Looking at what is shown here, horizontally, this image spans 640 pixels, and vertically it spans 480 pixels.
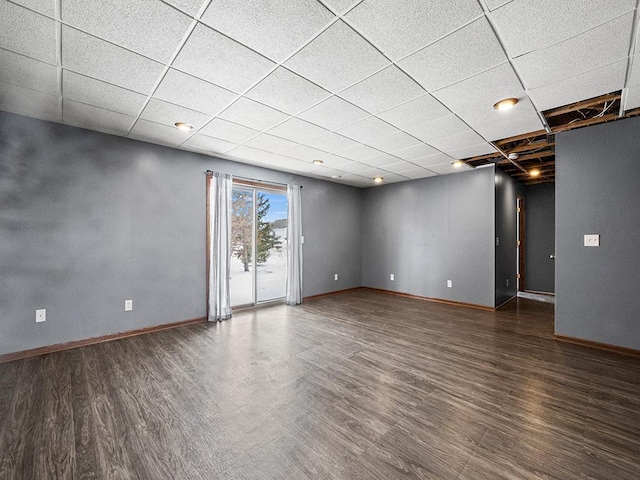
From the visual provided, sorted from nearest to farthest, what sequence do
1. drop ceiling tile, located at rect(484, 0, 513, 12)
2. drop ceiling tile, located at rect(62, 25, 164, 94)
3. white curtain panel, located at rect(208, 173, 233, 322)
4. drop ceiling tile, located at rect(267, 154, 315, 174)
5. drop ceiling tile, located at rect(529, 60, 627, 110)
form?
drop ceiling tile, located at rect(484, 0, 513, 12)
drop ceiling tile, located at rect(62, 25, 164, 94)
drop ceiling tile, located at rect(529, 60, 627, 110)
white curtain panel, located at rect(208, 173, 233, 322)
drop ceiling tile, located at rect(267, 154, 315, 174)

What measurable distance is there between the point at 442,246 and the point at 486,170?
1.62 m

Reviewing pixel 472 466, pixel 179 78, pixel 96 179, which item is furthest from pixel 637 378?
pixel 96 179

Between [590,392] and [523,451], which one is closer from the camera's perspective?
[523,451]

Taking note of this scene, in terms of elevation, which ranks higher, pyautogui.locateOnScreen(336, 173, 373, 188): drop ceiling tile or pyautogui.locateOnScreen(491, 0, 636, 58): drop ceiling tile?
pyautogui.locateOnScreen(336, 173, 373, 188): drop ceiling tile

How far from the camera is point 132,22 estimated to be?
67.5 inches

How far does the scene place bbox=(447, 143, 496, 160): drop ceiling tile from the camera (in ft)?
12.9

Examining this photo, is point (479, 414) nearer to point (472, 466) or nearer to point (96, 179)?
point (472, 466)

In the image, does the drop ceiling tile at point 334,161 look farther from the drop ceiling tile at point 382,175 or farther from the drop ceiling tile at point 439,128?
the drop ceiling tile at point 439,128

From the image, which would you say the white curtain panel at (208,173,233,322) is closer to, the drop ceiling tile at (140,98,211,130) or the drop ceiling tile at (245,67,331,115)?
the drop ceiling tile at (140,98,211,130)

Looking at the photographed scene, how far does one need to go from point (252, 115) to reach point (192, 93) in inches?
24.6

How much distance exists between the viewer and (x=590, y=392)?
7.47ft

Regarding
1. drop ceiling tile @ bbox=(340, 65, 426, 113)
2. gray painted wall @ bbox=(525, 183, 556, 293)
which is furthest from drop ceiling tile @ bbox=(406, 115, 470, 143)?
gray painted wall @ bbox=(525, 183, 556, 293)

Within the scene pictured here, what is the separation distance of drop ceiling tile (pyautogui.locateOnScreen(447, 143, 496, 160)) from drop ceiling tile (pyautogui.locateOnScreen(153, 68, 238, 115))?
328cm

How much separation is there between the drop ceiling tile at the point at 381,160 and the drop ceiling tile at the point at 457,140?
2.38ft
